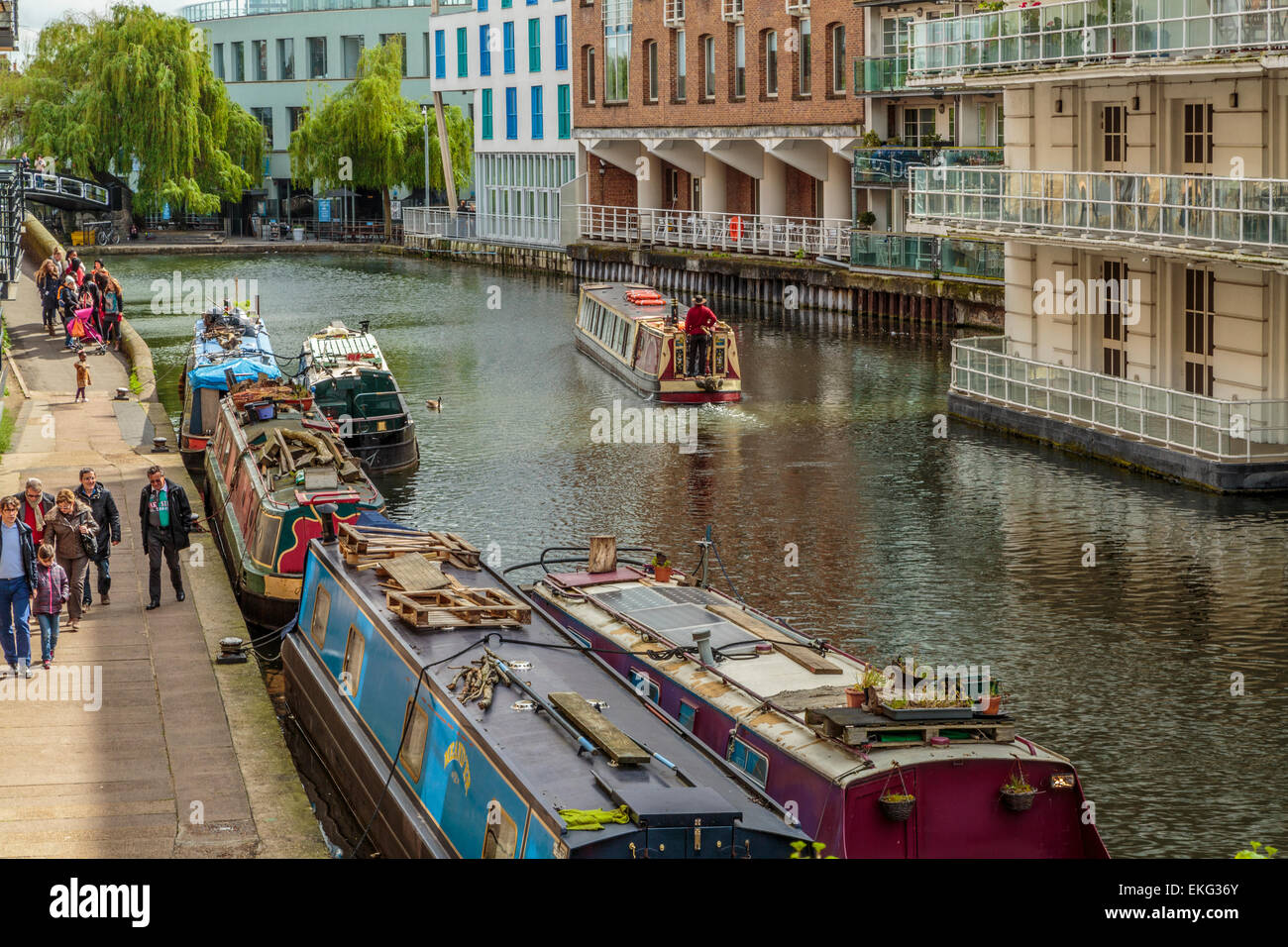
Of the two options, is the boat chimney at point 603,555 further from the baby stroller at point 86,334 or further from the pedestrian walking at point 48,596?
the baby stroller at point 86,334

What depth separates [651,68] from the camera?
247ft

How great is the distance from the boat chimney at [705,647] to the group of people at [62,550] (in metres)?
6.63

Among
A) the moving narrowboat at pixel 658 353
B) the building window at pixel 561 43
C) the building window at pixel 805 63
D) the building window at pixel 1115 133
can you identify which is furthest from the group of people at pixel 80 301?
the building window at pixel 561 43

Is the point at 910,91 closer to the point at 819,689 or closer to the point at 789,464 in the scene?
the point at 789,464

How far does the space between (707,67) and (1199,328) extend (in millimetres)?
41418

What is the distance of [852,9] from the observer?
61500mm

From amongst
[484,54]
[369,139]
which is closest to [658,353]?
[484,54]

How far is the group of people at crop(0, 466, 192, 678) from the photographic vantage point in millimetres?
17781

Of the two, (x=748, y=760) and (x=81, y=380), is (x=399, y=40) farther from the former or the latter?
(x=748, y=760)

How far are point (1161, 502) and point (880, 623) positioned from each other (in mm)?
8113

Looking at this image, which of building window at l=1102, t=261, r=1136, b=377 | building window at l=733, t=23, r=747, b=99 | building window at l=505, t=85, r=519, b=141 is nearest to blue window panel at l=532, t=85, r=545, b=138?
building window at l=505, t=85, r=519, b=141

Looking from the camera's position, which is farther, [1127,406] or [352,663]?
[1127,406]

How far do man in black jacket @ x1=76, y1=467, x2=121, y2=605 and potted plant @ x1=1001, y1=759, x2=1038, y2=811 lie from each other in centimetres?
1177
